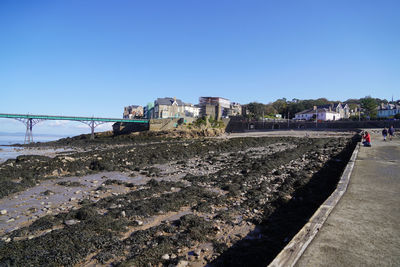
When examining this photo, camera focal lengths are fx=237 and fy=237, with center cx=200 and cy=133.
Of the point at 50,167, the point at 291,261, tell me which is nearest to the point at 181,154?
the point at 50,167

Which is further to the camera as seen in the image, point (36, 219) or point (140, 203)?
point (140, 203)

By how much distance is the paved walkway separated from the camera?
3.11 meters

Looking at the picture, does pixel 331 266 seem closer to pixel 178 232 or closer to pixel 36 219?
pixel 178 232

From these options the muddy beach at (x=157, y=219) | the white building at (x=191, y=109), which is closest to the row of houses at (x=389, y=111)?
the white building at (x=191, y=109)

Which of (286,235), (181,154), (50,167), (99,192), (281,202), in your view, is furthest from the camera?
(181,154)

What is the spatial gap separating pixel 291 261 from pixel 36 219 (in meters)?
6.46

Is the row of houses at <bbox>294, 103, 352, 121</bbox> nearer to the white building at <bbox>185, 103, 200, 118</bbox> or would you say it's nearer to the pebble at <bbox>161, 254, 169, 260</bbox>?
the white building at <bbox>185, 103, 200, 118</bbox>

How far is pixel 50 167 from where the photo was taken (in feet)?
44.3

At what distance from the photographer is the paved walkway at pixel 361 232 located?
10.2 ft

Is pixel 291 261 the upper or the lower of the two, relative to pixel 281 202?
upper

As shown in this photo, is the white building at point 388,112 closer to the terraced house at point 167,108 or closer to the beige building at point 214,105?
the beige building at point 214,105

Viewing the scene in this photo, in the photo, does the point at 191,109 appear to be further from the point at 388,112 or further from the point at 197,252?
the point at 197,252

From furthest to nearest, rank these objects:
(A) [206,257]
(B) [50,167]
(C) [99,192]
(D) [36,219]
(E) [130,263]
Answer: (B) [50,167]
(C) [99,192]
(D) [36,219]
(A) [206,257]
(E) [130,263]

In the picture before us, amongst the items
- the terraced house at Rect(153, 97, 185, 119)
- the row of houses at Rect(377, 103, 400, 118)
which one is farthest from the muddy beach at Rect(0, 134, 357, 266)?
the row of houses at Rect(377, 103, 400, 118)
